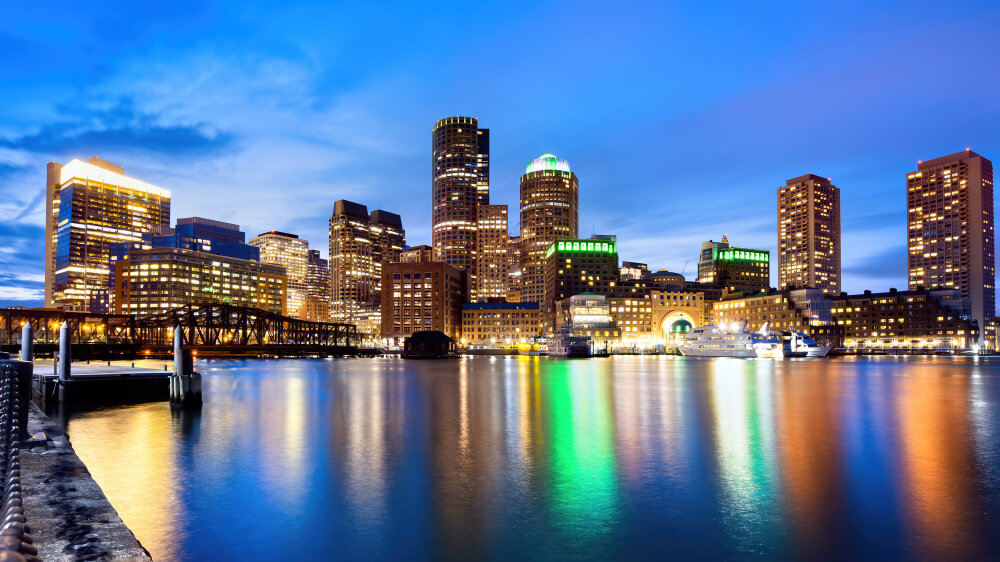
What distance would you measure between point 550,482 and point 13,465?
Answer: 15762 mm

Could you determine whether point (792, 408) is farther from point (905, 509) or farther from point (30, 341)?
point (30, 341)

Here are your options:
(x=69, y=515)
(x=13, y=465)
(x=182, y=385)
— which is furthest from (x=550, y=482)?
(x=182, y=385)

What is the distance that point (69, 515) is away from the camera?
40.0 feet

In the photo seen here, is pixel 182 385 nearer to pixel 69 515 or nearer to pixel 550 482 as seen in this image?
pixel 550 482

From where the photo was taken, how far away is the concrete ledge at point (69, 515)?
1019cm

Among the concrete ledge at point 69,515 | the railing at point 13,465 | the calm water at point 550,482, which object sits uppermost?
the railing at point 13,465

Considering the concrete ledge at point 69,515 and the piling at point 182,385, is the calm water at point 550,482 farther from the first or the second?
the concrete ledge at point 69,515

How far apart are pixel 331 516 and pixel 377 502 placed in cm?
190

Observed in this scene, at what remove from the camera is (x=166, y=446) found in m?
30.7

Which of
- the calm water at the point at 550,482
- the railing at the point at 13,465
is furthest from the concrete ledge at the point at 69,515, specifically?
the calm water at the point at 550,482

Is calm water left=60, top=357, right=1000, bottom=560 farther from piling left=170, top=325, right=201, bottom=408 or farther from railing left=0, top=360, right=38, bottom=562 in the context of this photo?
railing left=0, top=360, right=38, bottom=562

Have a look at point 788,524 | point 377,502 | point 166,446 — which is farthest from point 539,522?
point 166,446

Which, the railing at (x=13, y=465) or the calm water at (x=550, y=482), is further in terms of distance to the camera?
the calm water at (x=550, y=482)

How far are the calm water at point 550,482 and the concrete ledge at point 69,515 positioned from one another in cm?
239
